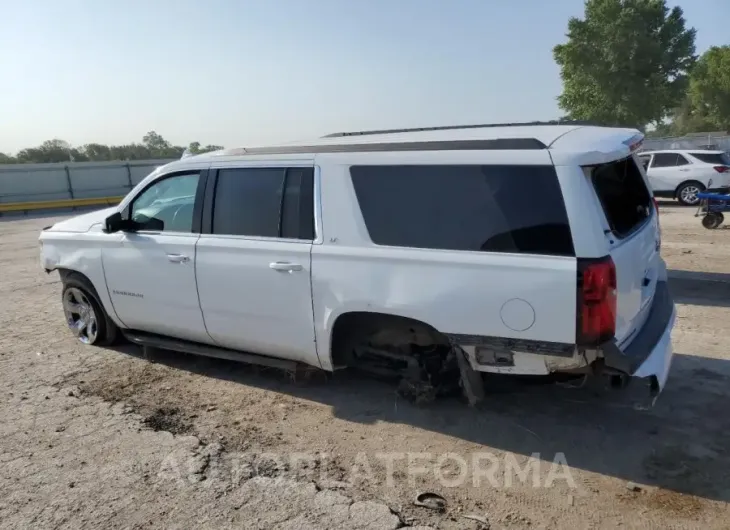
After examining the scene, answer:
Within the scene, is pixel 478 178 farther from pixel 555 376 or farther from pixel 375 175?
pixel 555 376

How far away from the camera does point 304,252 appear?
4.11 metres

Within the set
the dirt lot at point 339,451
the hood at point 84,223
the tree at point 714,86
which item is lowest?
the dirt lot at point 339,451

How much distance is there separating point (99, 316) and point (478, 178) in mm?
4116

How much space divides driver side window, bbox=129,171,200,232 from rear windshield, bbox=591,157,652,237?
3.11m

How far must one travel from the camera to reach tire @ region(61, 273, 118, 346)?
5.75 m

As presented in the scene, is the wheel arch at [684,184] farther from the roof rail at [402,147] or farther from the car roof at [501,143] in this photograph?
the roof rail at [402,147]

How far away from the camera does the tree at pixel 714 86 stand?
5478 cm

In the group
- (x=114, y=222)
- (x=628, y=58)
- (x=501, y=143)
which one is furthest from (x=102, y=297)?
(x=628, y=58)

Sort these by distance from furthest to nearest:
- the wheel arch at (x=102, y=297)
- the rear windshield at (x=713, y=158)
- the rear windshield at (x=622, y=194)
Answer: the rear windshield at (x=713, y=158), the wheel arch at (x=102, y=297), the rear windshield at (x=622, y=194)

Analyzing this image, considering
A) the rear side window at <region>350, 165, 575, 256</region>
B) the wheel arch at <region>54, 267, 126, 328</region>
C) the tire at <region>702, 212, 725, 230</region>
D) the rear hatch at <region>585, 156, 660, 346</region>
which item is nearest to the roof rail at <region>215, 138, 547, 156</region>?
the rear side window at <region>350, 165, 575, 256</region>

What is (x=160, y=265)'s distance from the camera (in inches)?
193

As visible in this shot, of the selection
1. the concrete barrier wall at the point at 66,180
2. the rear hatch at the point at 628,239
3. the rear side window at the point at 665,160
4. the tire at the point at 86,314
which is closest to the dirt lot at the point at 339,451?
the tire at the point at 86,314

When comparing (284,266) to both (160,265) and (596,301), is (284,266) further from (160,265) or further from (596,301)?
(596,301)

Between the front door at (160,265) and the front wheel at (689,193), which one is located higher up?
the front door at (160,265)
